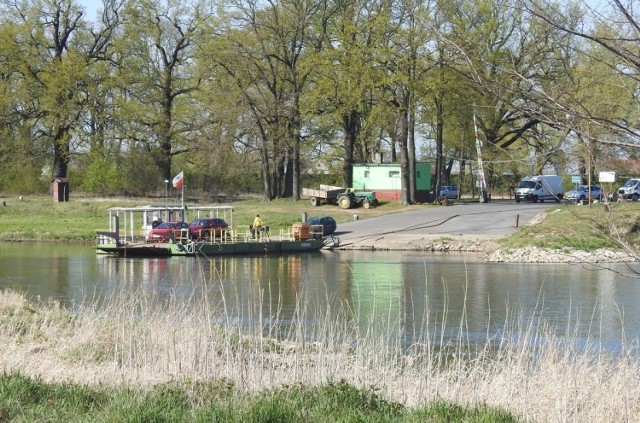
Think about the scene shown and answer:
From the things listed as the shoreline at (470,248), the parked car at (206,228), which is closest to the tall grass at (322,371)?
the shoreline at (470,248)

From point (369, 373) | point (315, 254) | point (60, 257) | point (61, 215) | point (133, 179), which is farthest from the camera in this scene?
point (133, 179)

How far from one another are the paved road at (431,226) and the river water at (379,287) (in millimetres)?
2439

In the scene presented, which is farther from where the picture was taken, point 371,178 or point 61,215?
point 371,178

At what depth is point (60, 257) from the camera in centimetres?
4281

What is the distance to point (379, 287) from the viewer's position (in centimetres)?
2972

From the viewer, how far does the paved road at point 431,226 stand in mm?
47656

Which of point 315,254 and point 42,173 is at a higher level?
point 42,173

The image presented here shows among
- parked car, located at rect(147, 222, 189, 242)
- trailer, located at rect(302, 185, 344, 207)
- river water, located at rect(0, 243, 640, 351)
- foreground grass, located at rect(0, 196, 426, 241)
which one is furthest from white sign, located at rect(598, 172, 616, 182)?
trailer, located at rect(302, 185, 344, 207)

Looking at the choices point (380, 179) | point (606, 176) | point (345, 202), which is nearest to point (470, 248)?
point (345, 202)

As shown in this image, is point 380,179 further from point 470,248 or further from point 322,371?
point 322,371

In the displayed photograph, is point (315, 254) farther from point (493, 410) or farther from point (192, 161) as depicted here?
point (493, 410)

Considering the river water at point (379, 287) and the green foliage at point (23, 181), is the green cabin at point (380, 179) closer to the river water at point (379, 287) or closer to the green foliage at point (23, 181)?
the river water at point (379, 287)

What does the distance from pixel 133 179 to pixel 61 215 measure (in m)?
9.79

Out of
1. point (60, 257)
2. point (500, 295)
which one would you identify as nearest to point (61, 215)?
point (60, 257)
